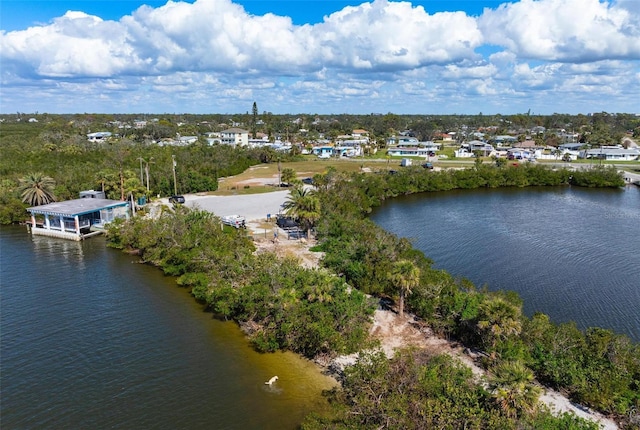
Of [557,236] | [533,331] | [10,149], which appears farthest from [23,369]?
[10,149]

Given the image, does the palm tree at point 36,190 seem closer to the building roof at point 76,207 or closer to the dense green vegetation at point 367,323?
the building roof at point 76,207

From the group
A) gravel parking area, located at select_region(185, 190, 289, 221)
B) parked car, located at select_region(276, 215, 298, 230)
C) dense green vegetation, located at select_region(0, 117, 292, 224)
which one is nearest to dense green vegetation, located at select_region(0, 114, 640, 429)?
parked car, located at select_region(276, 215, 298, 230)

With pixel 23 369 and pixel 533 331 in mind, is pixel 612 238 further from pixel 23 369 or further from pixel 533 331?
pixel 23 369

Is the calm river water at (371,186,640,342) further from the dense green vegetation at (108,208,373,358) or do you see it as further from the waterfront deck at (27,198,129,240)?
the waterfront deck at (27,198,129,240)

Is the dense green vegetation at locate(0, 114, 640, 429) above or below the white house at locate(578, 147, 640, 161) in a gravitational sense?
below

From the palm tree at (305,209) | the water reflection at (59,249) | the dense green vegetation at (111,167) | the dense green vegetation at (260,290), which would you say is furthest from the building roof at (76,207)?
the palm tree at (305,209)
